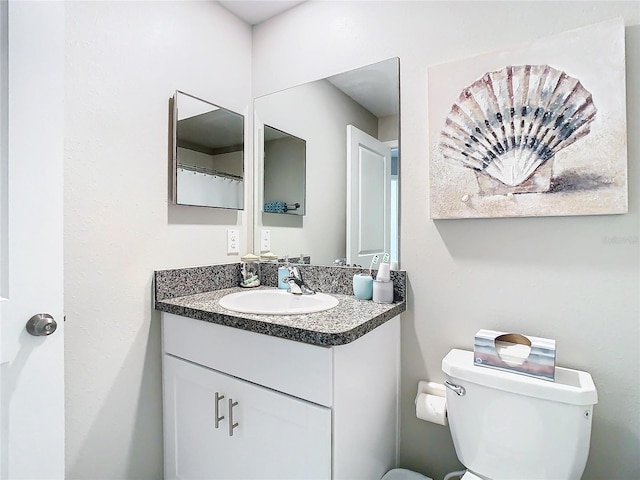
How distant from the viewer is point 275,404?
106 cm

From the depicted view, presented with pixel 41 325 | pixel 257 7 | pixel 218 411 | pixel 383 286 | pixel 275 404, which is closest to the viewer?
pixel 41 325

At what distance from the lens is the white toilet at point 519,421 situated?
93 cm

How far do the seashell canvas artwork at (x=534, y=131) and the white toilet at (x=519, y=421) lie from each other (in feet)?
1.70

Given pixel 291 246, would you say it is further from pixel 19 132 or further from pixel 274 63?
pixel 19 132

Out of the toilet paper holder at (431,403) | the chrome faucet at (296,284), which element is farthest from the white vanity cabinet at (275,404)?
the chrome faucet at (296,284)

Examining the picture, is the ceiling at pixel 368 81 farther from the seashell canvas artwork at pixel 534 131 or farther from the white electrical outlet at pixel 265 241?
the white electrical outlet at pixel 265 241

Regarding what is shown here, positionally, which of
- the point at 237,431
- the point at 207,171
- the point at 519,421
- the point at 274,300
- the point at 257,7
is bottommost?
the point at 237,431

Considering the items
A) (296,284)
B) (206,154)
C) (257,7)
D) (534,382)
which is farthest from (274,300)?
(257,7)

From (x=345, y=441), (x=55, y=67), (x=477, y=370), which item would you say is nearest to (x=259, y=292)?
(x=345, y=441)

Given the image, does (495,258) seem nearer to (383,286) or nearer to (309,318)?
(383,286)

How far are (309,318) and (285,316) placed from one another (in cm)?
8

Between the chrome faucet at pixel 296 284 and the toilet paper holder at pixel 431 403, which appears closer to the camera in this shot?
the toilet paper holder at pixel 431 403

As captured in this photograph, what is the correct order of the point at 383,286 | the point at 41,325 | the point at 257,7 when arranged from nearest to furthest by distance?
the point at 41,325, the point at 383,286, the point at 257,7

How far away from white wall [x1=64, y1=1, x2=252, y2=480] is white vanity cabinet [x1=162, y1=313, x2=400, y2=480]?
0.14 metres
